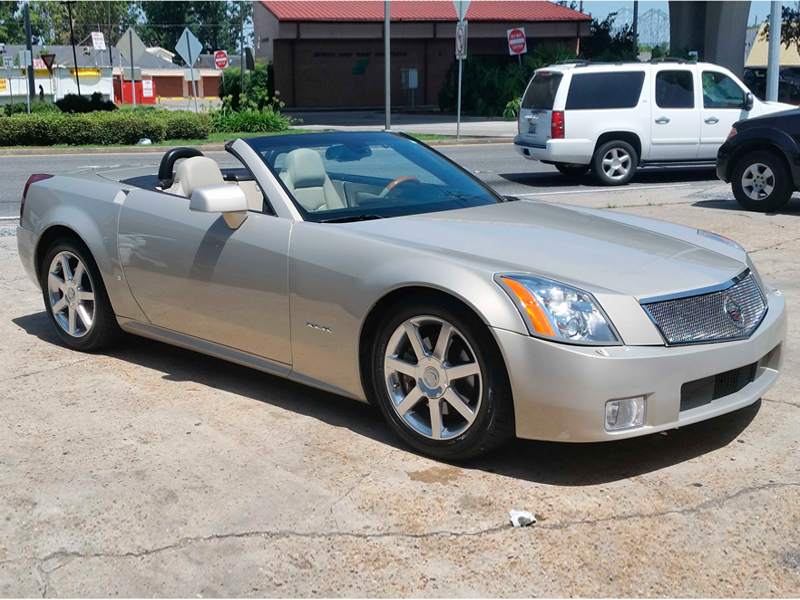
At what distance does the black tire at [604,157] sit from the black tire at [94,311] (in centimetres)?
1059

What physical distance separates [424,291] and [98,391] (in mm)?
2048

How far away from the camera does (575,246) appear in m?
4.23

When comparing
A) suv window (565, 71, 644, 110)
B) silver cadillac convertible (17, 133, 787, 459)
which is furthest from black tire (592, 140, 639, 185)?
silver cadillac convertible (17, 133, 787, 459)

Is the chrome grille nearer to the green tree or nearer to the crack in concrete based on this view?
the crack in concrete

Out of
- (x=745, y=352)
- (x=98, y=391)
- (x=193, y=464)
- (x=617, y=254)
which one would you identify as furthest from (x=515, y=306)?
(x=98, y=391)

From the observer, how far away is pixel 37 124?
2164cm

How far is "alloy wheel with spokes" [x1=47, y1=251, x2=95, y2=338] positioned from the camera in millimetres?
5625

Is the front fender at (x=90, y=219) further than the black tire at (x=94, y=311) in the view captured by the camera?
No

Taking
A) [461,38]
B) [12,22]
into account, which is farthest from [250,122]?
[12,22]

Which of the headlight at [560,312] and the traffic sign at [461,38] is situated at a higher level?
the traffic sign at [461,38]

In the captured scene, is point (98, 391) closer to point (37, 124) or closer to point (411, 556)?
point (411, 556)

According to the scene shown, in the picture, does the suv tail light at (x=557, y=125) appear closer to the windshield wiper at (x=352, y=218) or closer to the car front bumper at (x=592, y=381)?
the windshield wiper at (x=352, y=218)

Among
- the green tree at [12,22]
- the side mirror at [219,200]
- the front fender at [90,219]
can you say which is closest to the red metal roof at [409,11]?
the front fender at [90,219]

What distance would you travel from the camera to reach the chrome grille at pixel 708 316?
12.2 feet
